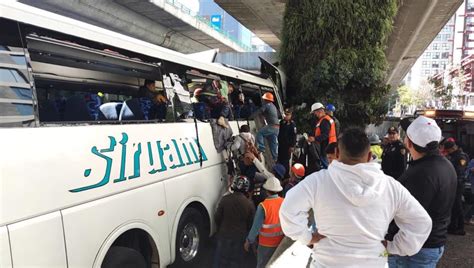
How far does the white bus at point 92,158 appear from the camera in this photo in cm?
274

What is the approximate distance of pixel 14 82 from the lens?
2.87 m

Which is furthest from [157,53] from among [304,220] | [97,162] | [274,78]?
[274,78]

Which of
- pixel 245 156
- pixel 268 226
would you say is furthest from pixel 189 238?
pixel 245 156

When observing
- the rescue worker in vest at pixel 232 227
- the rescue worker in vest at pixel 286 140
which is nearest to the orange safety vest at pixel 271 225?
the rescue worker in vest at pixel 232 227

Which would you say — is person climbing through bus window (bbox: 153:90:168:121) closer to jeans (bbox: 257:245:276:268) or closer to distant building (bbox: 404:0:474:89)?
jeans (bbox: 257:245:276:268)

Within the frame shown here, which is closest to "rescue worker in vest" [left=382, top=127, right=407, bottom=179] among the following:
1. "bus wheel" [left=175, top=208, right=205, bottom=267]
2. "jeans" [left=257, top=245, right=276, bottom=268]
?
"jeans" [left=257, top=245, right=276, bottom=268]

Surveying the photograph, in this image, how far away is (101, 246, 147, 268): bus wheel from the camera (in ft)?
11.5

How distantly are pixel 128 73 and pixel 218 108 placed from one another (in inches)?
63.9

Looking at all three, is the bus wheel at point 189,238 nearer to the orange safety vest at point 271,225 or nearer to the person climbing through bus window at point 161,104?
the orange safety vest at point 271,225

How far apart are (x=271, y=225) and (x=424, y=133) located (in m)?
2.04

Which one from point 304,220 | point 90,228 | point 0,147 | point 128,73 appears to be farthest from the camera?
point 128,73

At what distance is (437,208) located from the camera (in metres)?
2.89

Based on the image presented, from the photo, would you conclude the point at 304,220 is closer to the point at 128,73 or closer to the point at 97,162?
the point at 97,162

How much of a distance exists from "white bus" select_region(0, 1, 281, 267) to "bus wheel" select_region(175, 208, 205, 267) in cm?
2
